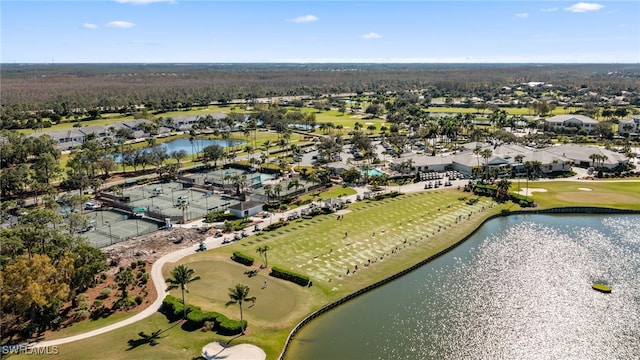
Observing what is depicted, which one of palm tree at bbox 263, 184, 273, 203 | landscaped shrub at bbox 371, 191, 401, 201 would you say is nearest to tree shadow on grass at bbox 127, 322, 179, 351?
palm tree at bbox 263, 184, 273, 203

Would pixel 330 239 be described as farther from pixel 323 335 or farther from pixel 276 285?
pixel 323 335

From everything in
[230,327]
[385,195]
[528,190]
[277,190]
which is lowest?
[230,327]

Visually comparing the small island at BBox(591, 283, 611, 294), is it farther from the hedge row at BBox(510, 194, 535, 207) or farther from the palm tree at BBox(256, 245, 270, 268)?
the palm tree at BBox(256, 245, 270, 268)

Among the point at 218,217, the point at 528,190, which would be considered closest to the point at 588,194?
the point at 528,190

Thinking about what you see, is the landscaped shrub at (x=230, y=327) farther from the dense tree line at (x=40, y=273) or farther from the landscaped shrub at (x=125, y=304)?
the dense tree line at (x=40, y=273)

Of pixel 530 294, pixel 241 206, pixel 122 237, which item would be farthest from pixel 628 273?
pixel 122 237

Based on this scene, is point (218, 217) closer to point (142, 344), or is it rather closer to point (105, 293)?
point (105, 293)
